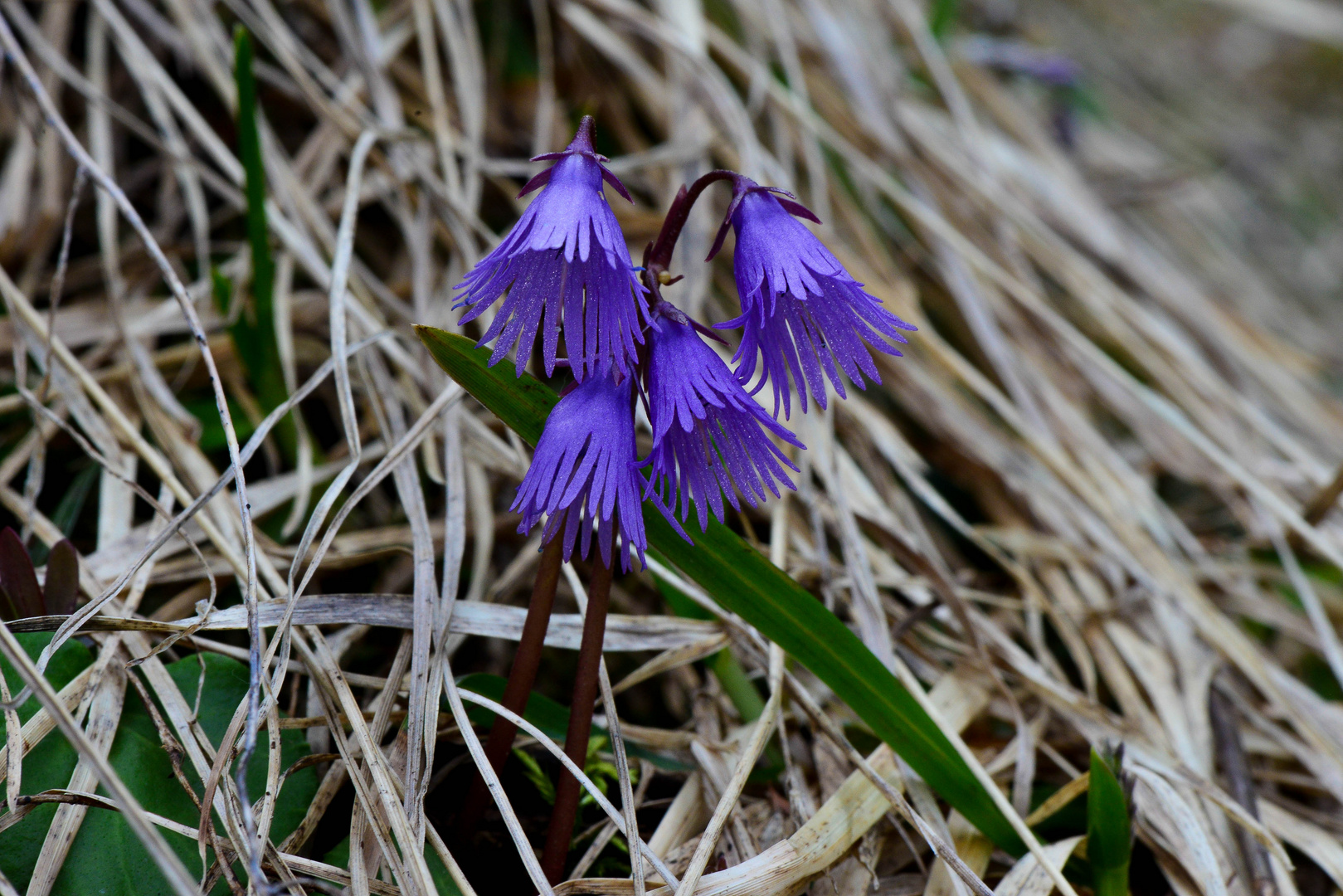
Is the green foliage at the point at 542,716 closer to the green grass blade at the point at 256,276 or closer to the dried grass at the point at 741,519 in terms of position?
the dried grass at the point at 741,519

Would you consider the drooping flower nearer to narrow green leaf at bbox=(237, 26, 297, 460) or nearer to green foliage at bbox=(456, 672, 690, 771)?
green foliage at bbox=(456, 672, 690, 771)

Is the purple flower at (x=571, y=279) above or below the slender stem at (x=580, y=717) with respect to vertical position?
above

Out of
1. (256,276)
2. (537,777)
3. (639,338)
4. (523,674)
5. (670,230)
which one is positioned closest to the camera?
(639,338)

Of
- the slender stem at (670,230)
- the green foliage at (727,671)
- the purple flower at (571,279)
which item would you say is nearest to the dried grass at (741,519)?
the green foliage at (727,671)

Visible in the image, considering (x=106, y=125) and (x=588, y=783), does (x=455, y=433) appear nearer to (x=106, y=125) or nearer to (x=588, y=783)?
(x=588, y=783)

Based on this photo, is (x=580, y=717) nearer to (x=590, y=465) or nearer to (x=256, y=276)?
(x=590, y=465)

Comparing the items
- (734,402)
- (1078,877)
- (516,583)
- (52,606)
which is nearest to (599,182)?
(734,402)

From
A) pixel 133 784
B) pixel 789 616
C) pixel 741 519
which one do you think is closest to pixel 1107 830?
pixel 789 616
